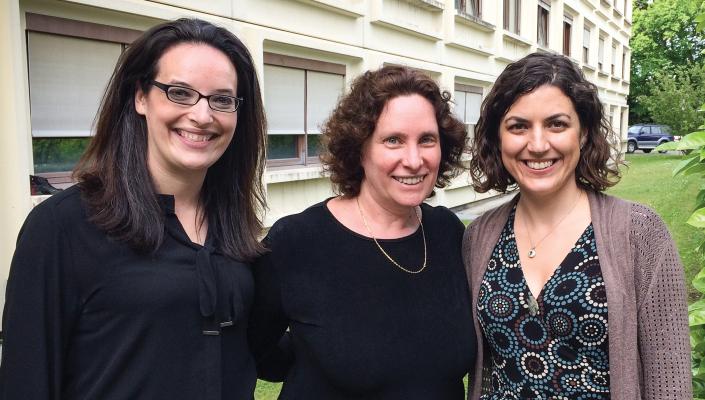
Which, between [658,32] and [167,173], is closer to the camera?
[167,173]

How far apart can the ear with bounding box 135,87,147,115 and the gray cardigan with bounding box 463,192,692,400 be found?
5.36ft

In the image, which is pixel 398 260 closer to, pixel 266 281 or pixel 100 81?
pixel 266 281

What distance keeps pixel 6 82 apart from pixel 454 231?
406cm

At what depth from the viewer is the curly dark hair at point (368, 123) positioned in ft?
7.77

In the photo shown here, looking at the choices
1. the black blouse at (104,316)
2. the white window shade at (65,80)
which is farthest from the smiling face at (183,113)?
the white window shade at (65,80)

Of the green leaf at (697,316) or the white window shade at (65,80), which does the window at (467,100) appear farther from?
the green leaf at (697,316)

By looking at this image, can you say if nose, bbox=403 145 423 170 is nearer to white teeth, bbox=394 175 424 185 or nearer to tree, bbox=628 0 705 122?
white teeth, bbox=394 175 424 185

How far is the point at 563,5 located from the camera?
19.4 m

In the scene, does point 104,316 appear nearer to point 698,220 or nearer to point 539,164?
point 539,164

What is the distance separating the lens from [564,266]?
2045mm

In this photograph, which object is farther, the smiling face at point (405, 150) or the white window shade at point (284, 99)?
the white window shade at point (284, 99)

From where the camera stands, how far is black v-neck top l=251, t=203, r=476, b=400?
7.09ft

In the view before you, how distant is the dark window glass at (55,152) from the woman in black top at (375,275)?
3753mm

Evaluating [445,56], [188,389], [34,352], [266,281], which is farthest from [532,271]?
[445,56]
